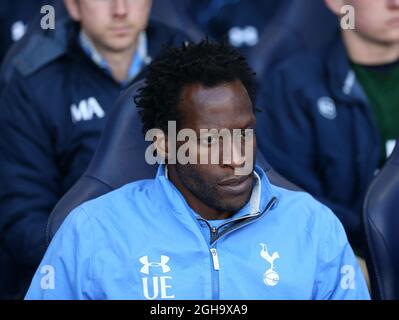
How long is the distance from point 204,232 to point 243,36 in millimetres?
1601

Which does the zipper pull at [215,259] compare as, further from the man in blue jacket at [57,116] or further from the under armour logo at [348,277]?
the man in blue jacket at [57,116]

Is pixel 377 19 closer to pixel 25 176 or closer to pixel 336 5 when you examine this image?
pixel 336 5

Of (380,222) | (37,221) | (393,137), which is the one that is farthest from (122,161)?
(393,137)

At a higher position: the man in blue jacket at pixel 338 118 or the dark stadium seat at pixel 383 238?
the man in blue jacket at pixel 338 118

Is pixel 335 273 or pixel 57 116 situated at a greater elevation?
pixel 57 116

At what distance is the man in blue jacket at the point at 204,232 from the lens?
2090mm

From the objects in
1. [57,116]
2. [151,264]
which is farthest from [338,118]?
[151,264]

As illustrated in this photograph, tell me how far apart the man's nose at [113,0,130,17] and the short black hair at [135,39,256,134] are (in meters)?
0.57

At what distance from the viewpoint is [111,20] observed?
2.87 meters

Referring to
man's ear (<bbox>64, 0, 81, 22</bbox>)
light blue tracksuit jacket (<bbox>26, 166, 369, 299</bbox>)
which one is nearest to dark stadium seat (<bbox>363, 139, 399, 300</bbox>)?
light blue tracksuit jacket (<bbox>26, 166, 369, 299</bbox>)

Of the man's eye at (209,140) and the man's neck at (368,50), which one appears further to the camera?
the man's neck at (368,50)

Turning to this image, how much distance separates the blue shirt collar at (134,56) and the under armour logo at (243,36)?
0.65 m

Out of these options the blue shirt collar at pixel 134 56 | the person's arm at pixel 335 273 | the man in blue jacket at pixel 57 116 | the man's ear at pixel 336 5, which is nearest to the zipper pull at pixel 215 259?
the person's arm at pixel 335 273

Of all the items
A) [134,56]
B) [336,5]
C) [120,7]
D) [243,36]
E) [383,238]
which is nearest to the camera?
[383,238]
